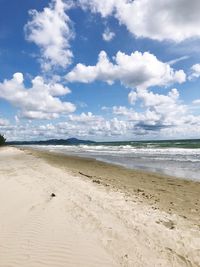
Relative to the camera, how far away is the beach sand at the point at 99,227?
243 inches

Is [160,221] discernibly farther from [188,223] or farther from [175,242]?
[175,242]

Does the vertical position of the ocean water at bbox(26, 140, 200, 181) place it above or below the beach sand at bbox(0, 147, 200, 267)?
above

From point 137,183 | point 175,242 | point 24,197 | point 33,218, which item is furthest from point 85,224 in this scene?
point 137,183

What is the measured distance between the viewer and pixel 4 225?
328 inches

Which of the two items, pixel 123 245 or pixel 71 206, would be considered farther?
pixel 71 206

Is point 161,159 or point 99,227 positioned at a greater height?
point 161,159

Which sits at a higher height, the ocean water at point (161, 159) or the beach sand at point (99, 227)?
the ocean water at point (161, 159)

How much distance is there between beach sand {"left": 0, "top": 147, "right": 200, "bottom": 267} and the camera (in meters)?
6.16

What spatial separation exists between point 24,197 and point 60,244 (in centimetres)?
541

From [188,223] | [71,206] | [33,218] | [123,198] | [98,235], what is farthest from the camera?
[123,198]

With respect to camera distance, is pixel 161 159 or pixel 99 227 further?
pixel 161 159

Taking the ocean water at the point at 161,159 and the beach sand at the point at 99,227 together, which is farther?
the ocean water at the point at 161,159

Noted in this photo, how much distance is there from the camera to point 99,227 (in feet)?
26.0

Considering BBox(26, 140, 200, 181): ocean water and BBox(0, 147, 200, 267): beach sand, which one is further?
BBox(26, 140, 200, 181): ocean water
